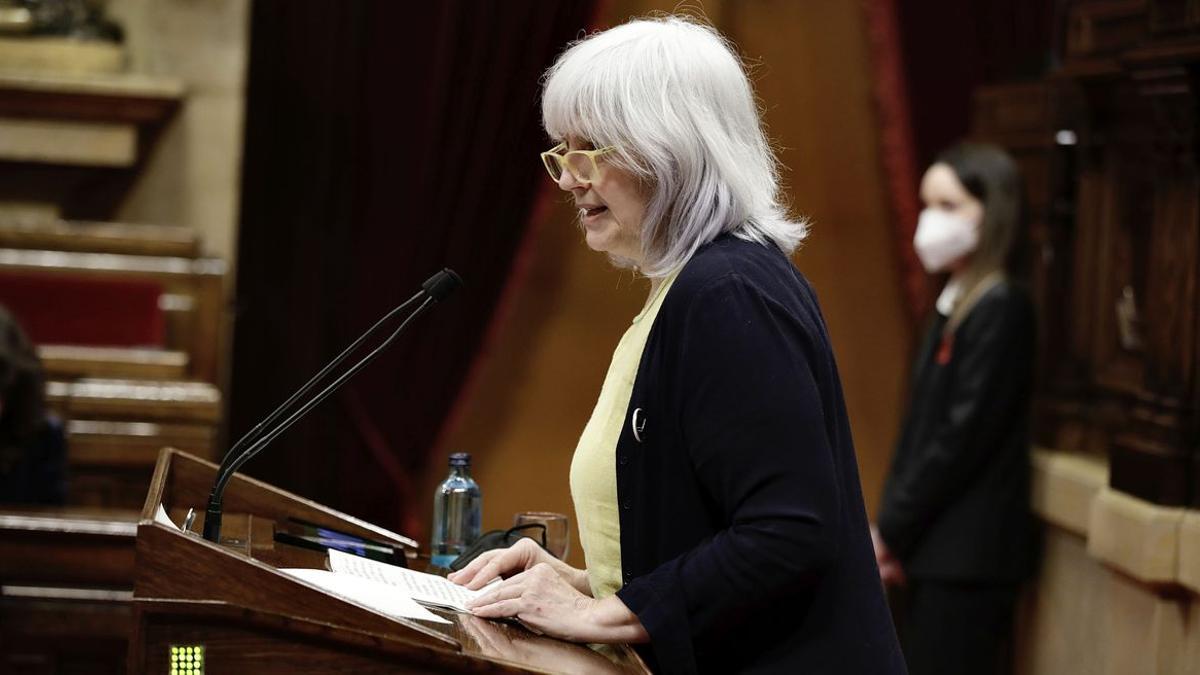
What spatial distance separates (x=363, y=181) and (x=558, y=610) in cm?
347

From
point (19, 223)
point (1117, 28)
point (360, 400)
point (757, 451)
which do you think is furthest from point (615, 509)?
point (19, 223)

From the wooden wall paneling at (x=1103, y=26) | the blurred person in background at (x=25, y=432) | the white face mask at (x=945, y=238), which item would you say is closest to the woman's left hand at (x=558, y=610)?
the blurred person in background at (x=25, y=432)

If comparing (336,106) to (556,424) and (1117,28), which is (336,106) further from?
(1117,28)

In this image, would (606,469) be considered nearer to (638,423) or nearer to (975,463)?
(638,423)

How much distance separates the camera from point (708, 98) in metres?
1.77

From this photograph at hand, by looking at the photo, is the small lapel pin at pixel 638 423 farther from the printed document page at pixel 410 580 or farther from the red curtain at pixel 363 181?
the red curtain at pixel 363 181

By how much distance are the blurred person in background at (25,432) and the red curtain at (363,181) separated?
3.35ft

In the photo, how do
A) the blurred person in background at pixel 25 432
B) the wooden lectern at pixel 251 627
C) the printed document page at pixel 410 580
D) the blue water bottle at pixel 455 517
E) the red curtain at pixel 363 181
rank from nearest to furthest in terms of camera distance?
the wooden lectern at pixel 251 627
the printed document page at pixel 410 580
the blue water bottle at pixel 455 517
the blurred person in background at pixel 25 432
the red curtain at pixel 363 181

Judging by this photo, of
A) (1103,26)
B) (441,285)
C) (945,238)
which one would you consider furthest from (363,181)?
(441,285)

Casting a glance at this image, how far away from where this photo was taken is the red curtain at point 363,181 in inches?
194

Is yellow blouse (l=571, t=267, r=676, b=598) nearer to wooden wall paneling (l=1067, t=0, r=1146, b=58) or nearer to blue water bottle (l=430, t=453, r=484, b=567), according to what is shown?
blue water bottle (l=430, t=453, r=484, b=567)

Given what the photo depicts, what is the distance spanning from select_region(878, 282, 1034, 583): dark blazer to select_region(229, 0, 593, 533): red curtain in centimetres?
160

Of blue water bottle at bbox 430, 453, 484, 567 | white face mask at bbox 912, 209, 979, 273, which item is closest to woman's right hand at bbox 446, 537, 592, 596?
blue water bottle at bbox 430, 453, 484, 567

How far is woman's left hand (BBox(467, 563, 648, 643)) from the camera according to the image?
1660 millimetres
